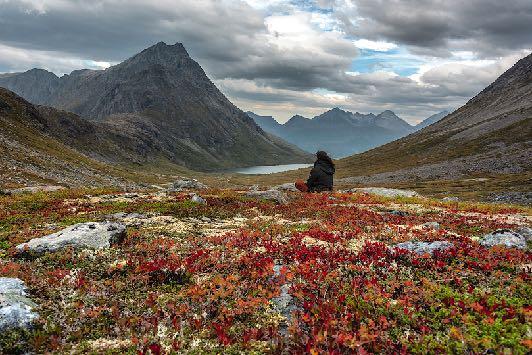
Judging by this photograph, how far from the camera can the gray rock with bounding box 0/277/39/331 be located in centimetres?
1024

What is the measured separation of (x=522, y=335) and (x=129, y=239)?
55.3 feet

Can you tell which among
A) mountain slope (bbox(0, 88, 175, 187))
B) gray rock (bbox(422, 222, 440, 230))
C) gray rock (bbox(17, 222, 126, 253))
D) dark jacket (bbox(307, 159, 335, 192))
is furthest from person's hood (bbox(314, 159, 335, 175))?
mountain slope (bbox(0, 88, 175, 187))

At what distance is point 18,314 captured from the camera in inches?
416

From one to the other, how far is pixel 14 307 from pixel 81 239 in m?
7.32

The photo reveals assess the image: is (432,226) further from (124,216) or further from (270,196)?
(124,216)

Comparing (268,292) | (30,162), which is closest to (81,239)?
(268,292)

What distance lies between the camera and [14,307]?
1075 cm

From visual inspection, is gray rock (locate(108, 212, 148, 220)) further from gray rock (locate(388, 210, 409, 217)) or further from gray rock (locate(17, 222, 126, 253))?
gray rock (locate(388, 210, 409, 217))

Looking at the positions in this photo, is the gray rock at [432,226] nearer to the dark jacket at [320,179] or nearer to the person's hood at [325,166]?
the dark jacket at [320,179]

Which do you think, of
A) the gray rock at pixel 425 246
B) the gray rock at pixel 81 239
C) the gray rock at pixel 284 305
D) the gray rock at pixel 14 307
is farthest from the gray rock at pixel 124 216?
the gray rock at pixel 425 246

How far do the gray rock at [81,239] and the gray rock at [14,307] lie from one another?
458 cm

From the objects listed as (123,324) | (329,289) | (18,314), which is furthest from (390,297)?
(18,314)

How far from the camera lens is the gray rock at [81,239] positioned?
16781mm

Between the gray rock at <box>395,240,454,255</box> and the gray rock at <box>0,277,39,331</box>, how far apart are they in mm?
14842
